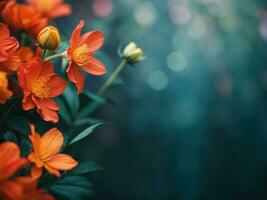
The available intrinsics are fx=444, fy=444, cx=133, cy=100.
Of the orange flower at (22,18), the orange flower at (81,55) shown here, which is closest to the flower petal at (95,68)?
the orange flower at (81,55)

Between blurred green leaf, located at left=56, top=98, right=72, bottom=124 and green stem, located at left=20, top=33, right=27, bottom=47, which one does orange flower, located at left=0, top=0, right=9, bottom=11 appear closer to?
green stem, located at left=20, top=33, right=27, bottom=47

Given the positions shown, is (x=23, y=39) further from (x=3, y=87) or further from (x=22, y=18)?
(x=3, y=87)

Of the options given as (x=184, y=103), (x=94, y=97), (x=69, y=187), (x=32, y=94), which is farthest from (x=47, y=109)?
(x=184, y=103)

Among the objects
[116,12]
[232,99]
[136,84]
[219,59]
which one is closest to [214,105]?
[232,99]

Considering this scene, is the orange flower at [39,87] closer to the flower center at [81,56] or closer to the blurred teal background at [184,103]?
the flower center at [81,56]

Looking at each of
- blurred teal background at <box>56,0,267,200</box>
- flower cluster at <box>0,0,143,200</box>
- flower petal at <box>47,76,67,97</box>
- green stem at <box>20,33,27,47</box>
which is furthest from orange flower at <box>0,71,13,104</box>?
blurred teal background at <box>56,0,267,200</box>

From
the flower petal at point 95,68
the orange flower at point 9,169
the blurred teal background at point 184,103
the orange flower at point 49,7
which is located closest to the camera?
the orange flower at point 9,169
